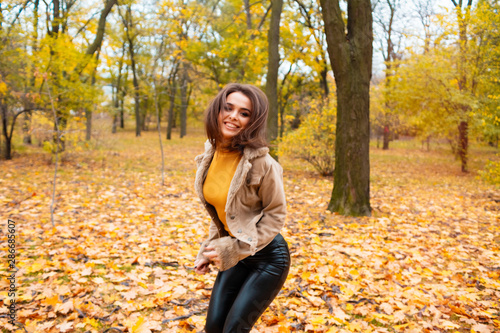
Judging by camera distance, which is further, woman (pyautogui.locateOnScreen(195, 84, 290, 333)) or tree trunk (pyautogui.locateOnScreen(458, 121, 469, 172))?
tree trunk (pyautogui.locateOnScreen(458, 121, 469, 172))

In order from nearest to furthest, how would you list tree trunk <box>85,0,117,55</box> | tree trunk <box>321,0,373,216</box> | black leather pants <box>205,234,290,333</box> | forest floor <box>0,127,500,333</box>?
1. black leather pants <box>205,234,290,333</box>
2. forest floor <box>0,127,500,333</box>
3. tree trunk <box>321,0,373,216</box>
4. tree trunk <box>85,0,117,55</box>

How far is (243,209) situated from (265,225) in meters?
0.18

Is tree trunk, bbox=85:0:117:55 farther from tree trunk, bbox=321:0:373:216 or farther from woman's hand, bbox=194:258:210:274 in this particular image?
woman's hand, bbox=194:258:210:274

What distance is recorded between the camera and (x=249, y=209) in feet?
6.34

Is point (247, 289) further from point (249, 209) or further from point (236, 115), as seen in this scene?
point (236, 115)

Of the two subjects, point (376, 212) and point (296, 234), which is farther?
point (376, 212)

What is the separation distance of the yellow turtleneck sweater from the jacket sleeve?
238 millimetres

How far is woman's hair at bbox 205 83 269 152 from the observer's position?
6.20 ft

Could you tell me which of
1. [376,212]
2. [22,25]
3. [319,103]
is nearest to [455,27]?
[319,103]

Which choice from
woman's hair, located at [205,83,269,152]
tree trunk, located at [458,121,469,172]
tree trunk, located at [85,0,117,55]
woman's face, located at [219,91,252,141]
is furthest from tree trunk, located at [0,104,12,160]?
tree trunk, located at [458,121,469,172]

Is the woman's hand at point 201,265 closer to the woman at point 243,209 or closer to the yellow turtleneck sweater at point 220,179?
the woman at point 243,209

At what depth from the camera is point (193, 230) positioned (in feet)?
17.2

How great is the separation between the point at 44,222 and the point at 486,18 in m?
11.4

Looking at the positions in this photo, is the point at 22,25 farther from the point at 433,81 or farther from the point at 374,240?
the point at 433,81
